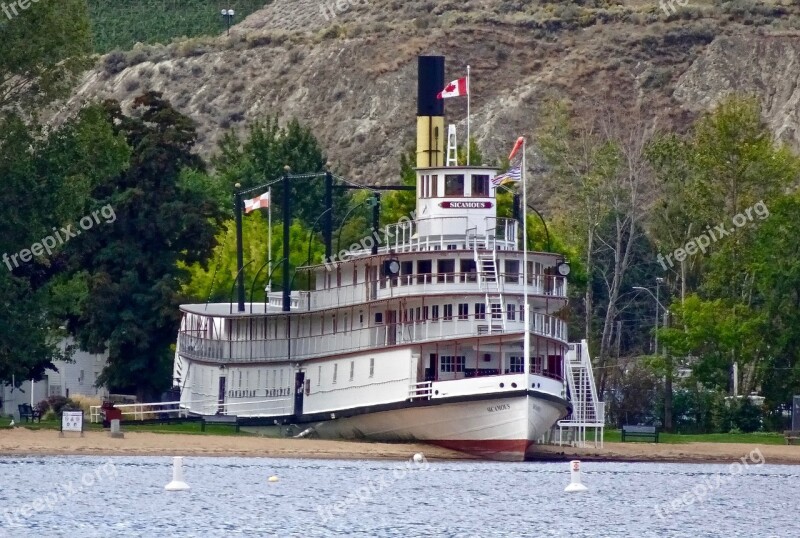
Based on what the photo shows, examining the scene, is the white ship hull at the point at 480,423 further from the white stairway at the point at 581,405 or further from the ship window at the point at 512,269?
the ship window at the point at 512,269

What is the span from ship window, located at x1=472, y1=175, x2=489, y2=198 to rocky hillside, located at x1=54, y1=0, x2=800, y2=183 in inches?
3130

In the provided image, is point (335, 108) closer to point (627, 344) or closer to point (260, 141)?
point (260, 141)

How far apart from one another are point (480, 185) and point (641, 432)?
16.0 metres

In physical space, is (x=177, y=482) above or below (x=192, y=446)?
below

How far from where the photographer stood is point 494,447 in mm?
70125

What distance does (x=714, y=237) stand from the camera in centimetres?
9625

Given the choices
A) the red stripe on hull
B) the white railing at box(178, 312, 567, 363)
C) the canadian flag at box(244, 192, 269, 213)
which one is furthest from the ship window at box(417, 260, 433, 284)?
the canadian flag at box(244, 192, 269, 213)

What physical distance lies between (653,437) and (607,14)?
10781cm

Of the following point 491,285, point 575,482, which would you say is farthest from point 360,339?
point 575,482

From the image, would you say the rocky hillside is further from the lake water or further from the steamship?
the lake water

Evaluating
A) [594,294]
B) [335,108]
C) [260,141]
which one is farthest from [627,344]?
[335,108]

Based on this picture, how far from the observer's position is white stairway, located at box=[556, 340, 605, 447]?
74438mm

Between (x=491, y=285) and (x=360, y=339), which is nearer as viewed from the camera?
(x=491, y=285)

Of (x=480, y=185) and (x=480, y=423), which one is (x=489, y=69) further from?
(x=480, y=423)
